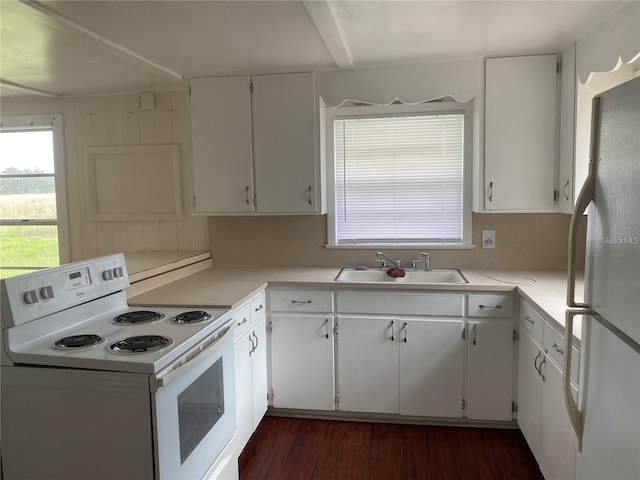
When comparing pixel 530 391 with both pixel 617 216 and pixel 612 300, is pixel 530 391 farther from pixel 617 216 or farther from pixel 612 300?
pixel 617 216

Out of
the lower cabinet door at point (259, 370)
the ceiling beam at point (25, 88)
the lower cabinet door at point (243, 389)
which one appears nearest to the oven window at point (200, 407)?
the lower cabinet door at point (243, 389)

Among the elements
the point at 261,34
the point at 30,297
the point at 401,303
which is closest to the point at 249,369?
the point at 401,303

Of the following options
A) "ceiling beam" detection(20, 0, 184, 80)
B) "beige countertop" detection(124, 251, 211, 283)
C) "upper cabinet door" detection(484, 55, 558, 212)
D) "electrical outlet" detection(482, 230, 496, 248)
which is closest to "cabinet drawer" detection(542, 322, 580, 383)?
"upper cabinet door" detection(484, 55, 558, 212)

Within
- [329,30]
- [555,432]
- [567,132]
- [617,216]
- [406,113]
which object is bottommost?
[555,432]

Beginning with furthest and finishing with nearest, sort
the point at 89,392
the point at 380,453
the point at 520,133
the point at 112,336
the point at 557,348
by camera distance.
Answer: the point at 520,133 < the point at 380,453 < the point at 557,348 < the point at 112,336 < the point at 89,392

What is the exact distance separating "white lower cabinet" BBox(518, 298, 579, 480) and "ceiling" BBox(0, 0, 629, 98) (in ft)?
4.76

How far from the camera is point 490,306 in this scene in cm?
254

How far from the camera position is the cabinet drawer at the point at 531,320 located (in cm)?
212

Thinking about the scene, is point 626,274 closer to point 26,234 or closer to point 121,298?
point 121,298

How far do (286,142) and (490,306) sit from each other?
1631mm

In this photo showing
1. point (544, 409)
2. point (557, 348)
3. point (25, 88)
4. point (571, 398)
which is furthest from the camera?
point (25, 88)

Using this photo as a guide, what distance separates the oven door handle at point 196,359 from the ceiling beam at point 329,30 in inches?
57.4

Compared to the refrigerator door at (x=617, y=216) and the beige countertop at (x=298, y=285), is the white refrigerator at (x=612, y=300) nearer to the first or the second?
the refrigerator door at (x=617, y=216)

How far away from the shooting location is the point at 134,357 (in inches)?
57.9
